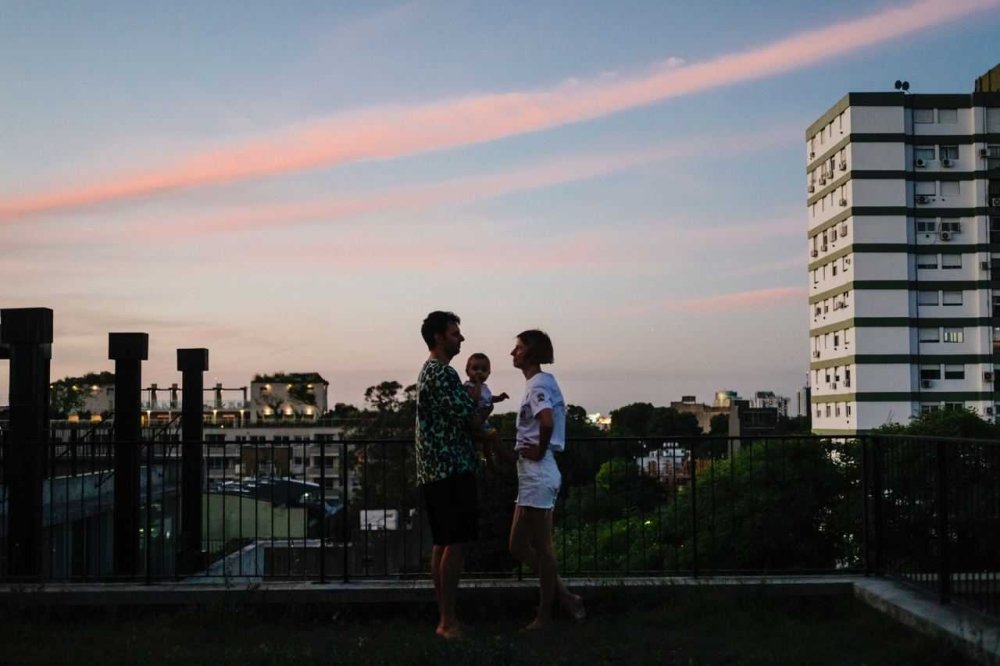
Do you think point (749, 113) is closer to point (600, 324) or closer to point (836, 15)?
point (836, 15)

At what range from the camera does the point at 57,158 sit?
30.6 metres

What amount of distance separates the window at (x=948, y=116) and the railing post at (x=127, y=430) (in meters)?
81.1

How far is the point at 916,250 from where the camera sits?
8512 centimetres

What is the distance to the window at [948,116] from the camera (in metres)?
82.3

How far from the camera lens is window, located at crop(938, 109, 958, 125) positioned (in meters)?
82.3

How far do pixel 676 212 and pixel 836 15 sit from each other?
23.0 m

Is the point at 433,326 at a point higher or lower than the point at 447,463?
higher

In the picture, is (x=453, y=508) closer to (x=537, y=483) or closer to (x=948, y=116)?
(x=537, y=483)

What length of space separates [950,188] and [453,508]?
84.3 meters

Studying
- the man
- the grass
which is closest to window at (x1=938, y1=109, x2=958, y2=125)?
the grass

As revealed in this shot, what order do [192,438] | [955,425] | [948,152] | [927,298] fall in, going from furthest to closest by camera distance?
1. [927,298]
2. [948,152]
3. [955,425]
4. [192,438]

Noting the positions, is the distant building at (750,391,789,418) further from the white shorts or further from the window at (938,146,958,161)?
the white shorts

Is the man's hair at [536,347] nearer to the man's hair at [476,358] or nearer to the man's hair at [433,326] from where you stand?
the man's hair at [476,358]

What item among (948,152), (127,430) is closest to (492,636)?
(127,430)
